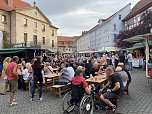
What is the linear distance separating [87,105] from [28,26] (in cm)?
4242

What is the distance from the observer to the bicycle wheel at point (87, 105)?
249 inches

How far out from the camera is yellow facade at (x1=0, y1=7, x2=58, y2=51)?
43312 millimetres

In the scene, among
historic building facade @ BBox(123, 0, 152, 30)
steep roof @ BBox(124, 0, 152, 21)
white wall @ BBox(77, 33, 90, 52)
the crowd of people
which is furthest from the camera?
white wall @ BBox(77, 33, 90, 52)

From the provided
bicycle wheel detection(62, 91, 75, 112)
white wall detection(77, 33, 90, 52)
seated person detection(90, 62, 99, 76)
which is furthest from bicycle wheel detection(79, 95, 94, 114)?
white wall detection(77, 33, 90, 52)

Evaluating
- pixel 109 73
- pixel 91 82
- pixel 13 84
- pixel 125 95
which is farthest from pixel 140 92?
pixel 13 84

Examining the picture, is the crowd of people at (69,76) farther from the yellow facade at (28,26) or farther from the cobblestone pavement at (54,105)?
the yellow facade at (28,26)

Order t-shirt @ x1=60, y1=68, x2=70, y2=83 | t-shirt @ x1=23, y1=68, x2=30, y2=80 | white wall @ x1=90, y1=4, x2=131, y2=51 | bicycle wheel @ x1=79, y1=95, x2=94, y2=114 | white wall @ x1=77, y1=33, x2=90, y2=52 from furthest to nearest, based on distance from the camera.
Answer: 1. white wall @ x1=77, y1=33, x2=90, y2=52
2. white wall @ x1=90, y1=4, x2=131, y2=51
3. t-shirt @ x1=23, y1=68, x2=30, y2=80
4. t-shirt @ x1=60, y1=68, x2=70, y2=83
5. bicycle wheel @ x1=79, y1=95, x2=94, y2=114

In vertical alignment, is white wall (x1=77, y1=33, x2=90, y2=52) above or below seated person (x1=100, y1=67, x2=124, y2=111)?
above

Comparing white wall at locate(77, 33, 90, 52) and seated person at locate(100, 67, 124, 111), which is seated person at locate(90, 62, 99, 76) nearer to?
seated person at locate(100, 67, 124, 111)

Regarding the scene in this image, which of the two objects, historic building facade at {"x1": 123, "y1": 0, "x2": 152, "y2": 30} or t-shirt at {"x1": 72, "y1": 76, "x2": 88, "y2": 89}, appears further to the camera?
historic building facade at {"x1": 123, "y1": 0, "x2": 152, "y2": 30}

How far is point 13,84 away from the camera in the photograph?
8164 mm

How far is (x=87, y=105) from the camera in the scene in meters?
6.51

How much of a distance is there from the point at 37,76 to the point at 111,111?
3476mm

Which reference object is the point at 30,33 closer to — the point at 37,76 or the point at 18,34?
the point at 18,34
